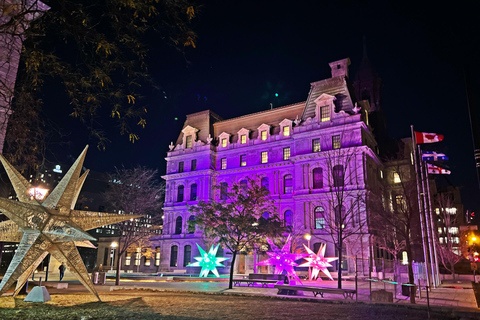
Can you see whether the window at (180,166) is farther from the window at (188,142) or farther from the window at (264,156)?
the window at (264,156)

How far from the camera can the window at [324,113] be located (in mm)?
46078

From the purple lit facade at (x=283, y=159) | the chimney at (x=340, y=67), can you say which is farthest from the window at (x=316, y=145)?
the chimney at (x=340, y=67)

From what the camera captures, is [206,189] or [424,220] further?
[206,189]

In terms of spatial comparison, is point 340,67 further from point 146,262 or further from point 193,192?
point 146,262

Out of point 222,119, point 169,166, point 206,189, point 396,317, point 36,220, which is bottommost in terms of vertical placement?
point 396,317

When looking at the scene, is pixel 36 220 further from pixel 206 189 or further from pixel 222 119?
pixel 222 119

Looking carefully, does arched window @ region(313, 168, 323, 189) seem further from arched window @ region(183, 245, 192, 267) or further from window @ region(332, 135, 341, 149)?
arched window @ region(183, 245, 192, 267)

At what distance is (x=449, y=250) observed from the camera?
135 feet

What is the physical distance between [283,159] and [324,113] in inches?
326

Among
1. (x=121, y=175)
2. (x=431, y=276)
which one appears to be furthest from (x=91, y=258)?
(x=431, y=276)

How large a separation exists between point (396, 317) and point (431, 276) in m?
16.7

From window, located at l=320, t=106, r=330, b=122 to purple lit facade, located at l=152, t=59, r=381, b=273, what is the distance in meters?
0.13

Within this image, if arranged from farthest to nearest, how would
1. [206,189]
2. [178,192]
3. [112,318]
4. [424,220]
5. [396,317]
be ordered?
[178,192] < [206,189] < [424,220] < [396,317] < [112,318]

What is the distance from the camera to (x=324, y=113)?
152 ft
